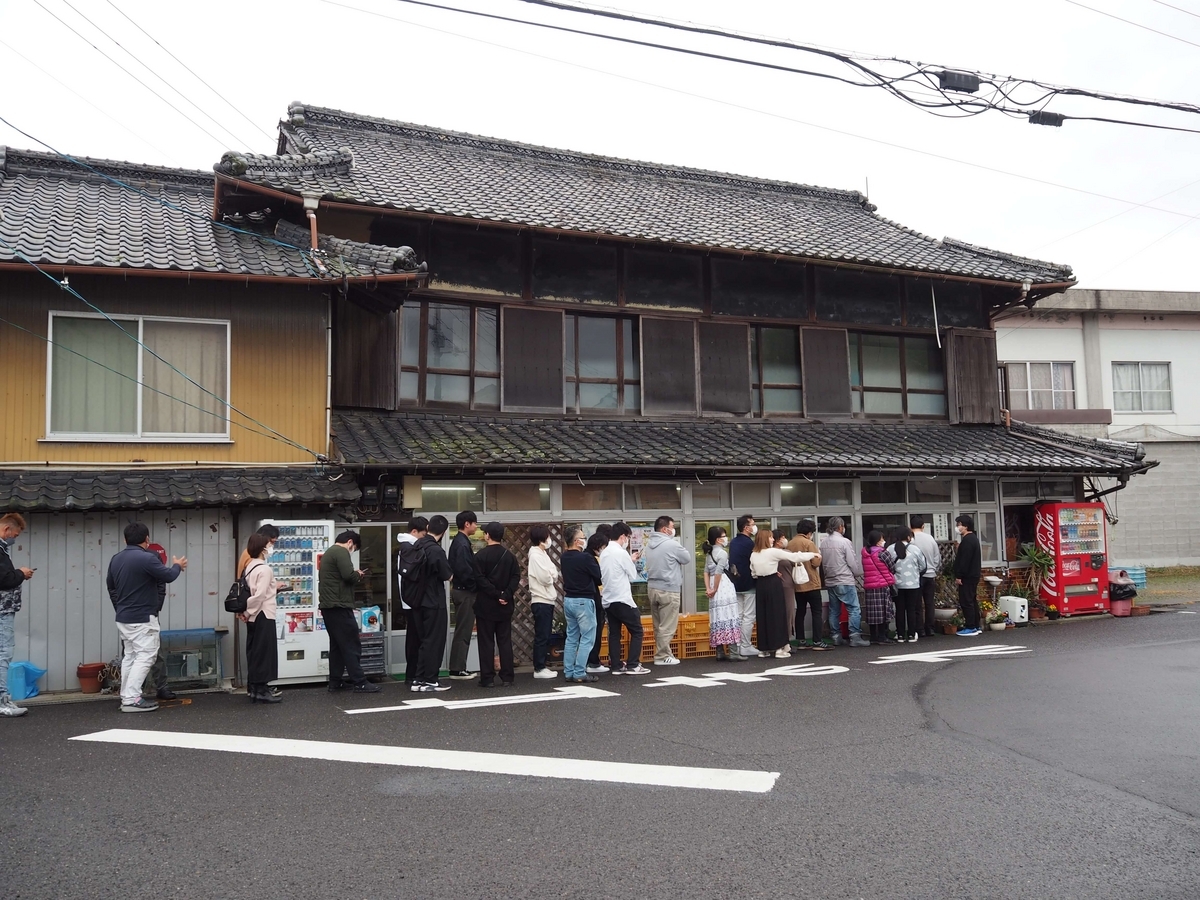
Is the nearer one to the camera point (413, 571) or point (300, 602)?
point (413, 571)

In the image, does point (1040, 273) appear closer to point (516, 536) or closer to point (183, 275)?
point (516, 536)

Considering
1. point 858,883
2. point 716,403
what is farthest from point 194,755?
point 716,403

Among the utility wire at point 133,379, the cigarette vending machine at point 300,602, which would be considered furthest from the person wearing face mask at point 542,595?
the utility wire at point 133,379

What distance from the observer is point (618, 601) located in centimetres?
1095

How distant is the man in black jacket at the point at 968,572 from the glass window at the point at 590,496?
556 centimetres

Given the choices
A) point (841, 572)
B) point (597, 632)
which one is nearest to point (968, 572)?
point (841, 572)

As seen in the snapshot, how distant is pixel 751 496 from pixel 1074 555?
253 inches

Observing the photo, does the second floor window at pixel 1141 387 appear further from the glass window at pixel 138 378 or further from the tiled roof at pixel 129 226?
the glass window at pixel 138 378

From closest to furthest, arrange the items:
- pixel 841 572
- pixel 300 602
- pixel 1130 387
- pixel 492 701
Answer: pixel 492 701 < pixel 300 602 < pixel 841 572 < pixel 1130 387

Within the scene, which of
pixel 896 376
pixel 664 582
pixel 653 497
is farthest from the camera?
pixel 896 376

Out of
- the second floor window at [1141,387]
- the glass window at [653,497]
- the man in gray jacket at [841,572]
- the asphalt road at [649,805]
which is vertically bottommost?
the asphalt road at [649,805]

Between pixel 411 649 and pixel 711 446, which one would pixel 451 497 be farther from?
pixel 711 446

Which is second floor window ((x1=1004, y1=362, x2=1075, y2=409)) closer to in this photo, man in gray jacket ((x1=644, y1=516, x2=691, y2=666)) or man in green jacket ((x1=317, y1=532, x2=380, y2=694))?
man in gray jacket ((x1=644, y1=516, x2=691, y2=666))

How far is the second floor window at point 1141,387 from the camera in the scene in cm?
2517
